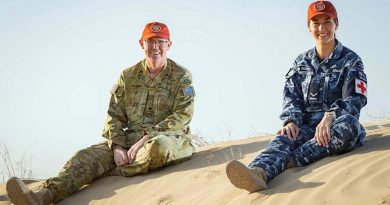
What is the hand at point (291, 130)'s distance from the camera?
4.35 m

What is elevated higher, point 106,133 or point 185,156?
point 106,133

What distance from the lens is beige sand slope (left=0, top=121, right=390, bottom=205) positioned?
3247mm

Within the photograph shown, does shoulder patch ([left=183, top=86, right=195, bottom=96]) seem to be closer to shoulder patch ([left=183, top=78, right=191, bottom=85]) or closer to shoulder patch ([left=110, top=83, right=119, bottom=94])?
shoulder patch ([left=183, top=78, right=191, bottom=85])

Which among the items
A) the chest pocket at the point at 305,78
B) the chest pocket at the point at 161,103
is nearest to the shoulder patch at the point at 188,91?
the chest pocket at the point at 161,103

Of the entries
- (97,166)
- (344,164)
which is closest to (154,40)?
(97,166)

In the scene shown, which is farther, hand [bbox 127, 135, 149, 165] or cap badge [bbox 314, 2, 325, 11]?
hand [bbox 127, 135, 149, 165]

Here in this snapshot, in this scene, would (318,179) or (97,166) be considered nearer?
(318,179)

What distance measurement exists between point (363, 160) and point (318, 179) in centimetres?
42

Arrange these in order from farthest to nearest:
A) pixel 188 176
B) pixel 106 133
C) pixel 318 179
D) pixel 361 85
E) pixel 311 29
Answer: pixel 106 133 → pixel 188 176 → pixel 311 29 → pixel 361 85 → pixel 318 179

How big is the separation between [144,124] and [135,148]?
45 centimetres

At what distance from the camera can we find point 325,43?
458cm

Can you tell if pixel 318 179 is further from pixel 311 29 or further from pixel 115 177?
pixel 115 177

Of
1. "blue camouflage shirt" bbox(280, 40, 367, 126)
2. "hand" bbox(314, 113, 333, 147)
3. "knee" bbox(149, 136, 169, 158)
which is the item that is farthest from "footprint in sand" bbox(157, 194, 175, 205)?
"hand" bbox(314, 113, 333, 147)

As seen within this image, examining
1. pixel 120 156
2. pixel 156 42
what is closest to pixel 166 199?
pixel 120 156
